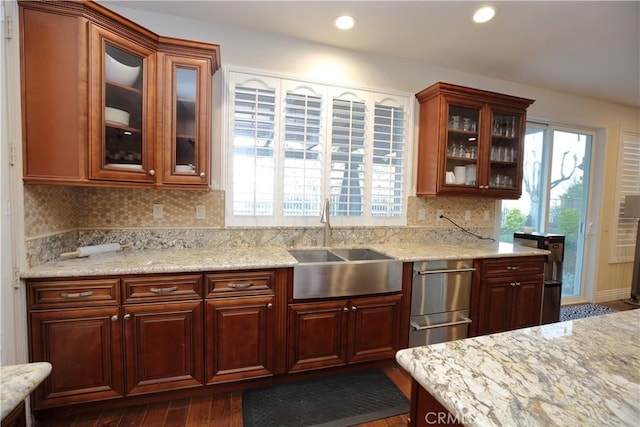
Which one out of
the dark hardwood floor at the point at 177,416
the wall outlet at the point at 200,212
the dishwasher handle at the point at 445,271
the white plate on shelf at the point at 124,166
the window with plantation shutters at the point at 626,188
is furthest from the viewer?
the window with plantation shutters at the point at 626,188

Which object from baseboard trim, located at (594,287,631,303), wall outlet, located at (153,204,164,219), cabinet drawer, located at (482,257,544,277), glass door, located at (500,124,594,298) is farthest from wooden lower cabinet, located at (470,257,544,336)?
wall outlet, located at (153,204,164,219)

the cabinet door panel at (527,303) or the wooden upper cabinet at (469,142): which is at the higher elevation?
the wooden upper cabinet at (469,142)

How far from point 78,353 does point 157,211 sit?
1.02 meters

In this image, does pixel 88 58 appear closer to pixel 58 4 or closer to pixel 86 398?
pixel 58 4

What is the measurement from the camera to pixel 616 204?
3820 millimetres

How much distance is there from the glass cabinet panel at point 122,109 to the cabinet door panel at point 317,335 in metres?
1.47

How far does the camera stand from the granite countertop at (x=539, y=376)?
60 centimetres

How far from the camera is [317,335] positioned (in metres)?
2.01

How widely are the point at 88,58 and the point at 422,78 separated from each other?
2.73 m

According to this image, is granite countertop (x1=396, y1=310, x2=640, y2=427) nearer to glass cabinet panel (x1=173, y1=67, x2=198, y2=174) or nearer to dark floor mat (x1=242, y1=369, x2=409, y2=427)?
dark floor mat (x1=242, y1=369, x2=409, y2=427)

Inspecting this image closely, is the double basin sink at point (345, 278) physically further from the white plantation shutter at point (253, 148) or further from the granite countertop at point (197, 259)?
the white plantation shutter at point (253, 148)

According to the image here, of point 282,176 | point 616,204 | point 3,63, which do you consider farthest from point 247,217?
point 616,204

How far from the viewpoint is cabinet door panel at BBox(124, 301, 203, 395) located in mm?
1690

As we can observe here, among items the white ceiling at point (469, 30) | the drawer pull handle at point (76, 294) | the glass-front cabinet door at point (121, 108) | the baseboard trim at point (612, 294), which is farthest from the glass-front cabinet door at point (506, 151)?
the drawer pull handle at point (76, 294)
